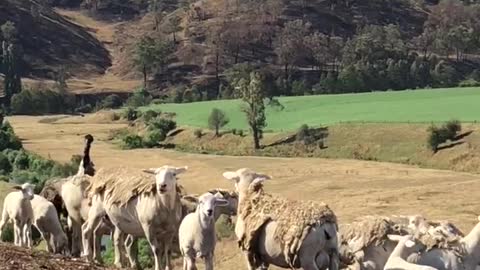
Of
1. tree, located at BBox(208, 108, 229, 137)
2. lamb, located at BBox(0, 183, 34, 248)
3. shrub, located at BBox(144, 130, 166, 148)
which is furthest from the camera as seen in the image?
tree, located at BBox(208, 108, 229, 137)

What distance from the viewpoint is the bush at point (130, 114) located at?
113 metres

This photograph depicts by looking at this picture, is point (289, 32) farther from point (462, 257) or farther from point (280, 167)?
point (462, 257)

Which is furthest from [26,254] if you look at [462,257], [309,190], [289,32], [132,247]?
[289,32]

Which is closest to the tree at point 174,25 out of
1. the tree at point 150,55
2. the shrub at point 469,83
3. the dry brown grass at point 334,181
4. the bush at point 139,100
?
the tree at point 150,55

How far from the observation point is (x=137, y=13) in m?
198

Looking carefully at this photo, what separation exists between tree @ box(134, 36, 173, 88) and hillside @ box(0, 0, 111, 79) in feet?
29.9

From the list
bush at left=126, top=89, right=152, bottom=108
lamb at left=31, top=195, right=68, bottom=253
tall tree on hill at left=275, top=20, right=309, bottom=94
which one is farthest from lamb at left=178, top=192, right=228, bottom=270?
tall tree on hill at left=275, top=20, right=309, bottom=94

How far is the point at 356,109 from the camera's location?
334 ft

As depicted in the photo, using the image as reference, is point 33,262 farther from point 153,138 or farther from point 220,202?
point 153,138

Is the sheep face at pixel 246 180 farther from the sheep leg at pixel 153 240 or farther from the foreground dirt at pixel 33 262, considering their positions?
the foreground dirt at pixel 33 262

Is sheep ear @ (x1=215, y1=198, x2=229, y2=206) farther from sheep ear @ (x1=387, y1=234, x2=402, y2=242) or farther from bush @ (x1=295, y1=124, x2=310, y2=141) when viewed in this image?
bush @ (x1=295, y1=124, x2=310, y2=141)

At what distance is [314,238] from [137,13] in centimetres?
18628

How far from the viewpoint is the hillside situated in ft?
508

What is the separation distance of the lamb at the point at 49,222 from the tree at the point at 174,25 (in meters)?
148
